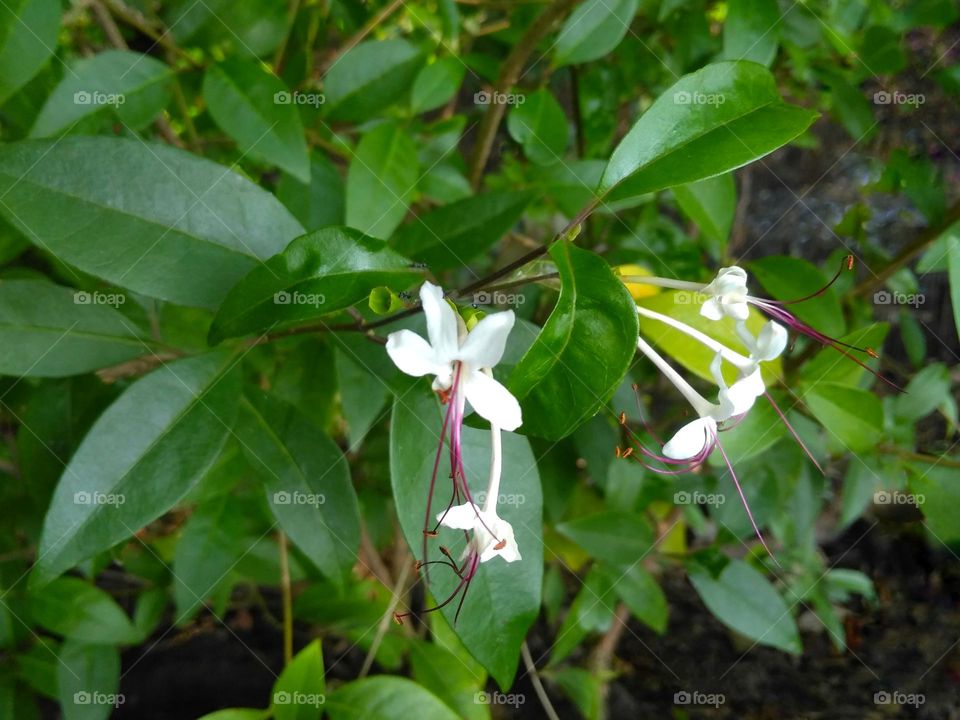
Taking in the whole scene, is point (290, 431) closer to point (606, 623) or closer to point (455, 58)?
point (455, 58)

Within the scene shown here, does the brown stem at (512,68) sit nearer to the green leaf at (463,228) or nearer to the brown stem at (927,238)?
the green leaf at (463,228)

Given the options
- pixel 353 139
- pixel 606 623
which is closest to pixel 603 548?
pixel 606 623

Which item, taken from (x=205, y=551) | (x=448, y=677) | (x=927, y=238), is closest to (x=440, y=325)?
(x=205, y=551)

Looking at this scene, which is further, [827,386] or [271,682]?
[271,682]

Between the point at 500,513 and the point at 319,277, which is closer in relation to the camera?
the point at 319,277

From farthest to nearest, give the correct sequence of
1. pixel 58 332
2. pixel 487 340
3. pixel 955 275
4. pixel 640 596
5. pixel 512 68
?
pixel 640 596 < pixel 512 68 < pixel 58 332 < pixel 955 275 < pixel 487 340

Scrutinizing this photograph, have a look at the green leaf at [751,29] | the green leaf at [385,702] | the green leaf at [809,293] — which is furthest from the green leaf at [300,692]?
the green leaf at [751,29]

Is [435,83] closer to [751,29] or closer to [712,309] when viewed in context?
[751,29]
